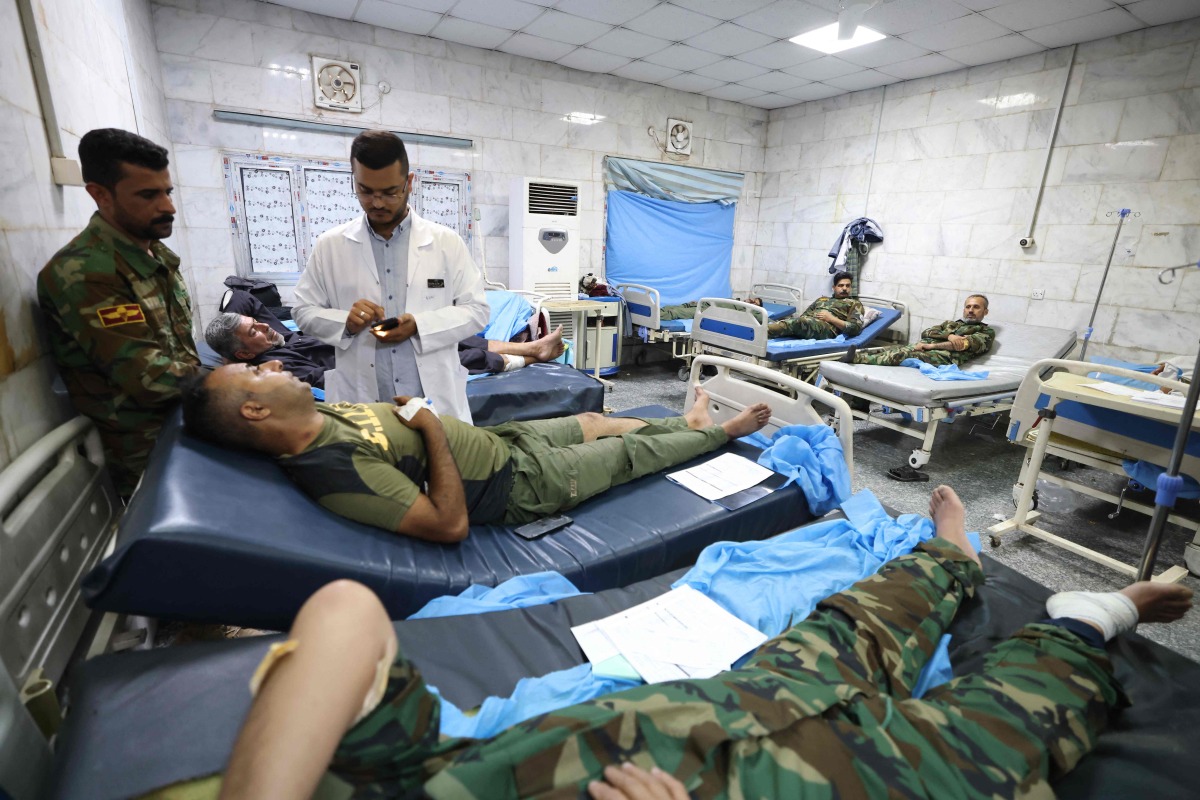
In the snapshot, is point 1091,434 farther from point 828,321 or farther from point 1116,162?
point 1116,162

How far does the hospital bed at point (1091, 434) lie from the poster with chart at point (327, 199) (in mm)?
5134

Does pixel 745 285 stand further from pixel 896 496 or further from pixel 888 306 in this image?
pixel 896 496

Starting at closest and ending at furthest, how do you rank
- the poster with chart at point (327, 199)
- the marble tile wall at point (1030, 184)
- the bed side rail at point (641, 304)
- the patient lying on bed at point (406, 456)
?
1. the patient lying on bed at point (406, 456)
2. the marble tile wall at point (1030, 184)
3. the poster with chart at point (327, 199)
4. the bed side rail at point (641, 304)

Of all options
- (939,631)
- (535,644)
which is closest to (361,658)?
(535,644)

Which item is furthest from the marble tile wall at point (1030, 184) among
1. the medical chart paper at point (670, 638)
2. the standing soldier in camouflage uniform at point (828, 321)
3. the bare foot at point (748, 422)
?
the medical chart paper at point (670, 638)

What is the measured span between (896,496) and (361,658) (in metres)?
3.46

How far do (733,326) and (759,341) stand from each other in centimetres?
35

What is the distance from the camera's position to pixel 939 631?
1.46 meters

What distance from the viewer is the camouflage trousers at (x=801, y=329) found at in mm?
5371

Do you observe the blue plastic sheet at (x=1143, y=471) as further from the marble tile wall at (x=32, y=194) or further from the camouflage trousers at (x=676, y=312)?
the marble tile wall at (x=32, y=194)

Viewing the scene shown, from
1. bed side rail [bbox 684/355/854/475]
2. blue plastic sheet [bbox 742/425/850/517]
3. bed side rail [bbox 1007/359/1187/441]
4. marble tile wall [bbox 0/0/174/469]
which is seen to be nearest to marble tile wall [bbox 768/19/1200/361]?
bed side rail [bbox 1007/359/1187/441]

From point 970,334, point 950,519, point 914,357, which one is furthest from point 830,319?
point 950,519

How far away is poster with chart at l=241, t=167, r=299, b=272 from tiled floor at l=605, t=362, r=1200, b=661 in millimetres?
3208

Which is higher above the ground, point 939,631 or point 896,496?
point 939,631
